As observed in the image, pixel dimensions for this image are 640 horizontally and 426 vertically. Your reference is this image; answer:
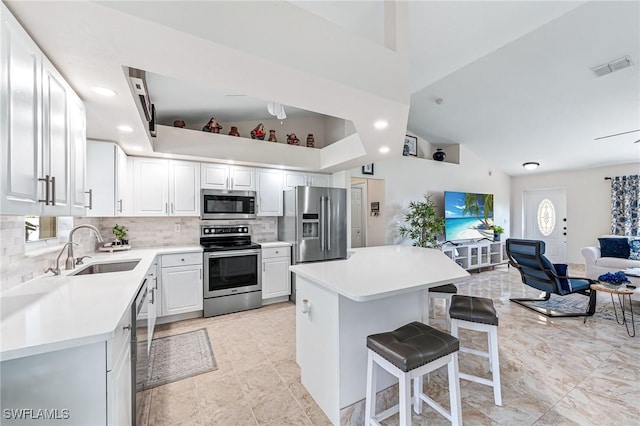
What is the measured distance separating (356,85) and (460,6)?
1.57m

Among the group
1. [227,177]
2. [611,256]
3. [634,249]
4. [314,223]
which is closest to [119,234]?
[227,177]

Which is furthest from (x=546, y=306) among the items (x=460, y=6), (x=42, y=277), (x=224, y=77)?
(x=42, y=277)

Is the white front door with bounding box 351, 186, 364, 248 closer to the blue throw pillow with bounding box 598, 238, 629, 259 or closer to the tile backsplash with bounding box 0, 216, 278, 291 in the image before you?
the tile backsplash with bounding box 0, 216, 278, 291

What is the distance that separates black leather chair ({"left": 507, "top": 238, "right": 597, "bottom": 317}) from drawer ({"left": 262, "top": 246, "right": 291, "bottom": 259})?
3.33m

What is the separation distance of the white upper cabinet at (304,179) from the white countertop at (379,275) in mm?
2227

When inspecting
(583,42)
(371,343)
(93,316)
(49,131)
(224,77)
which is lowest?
(371,343)

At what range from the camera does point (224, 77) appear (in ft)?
5.20

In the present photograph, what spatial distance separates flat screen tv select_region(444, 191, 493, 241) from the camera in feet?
19.2

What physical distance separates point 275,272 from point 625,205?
7.55 metres

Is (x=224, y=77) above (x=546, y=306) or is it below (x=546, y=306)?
above

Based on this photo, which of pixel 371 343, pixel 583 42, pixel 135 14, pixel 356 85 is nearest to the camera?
pixel 135 14

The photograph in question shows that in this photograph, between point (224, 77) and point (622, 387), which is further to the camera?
point (622, 387)

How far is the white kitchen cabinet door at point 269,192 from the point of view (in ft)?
13.5

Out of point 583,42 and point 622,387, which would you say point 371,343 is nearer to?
point 622,387
